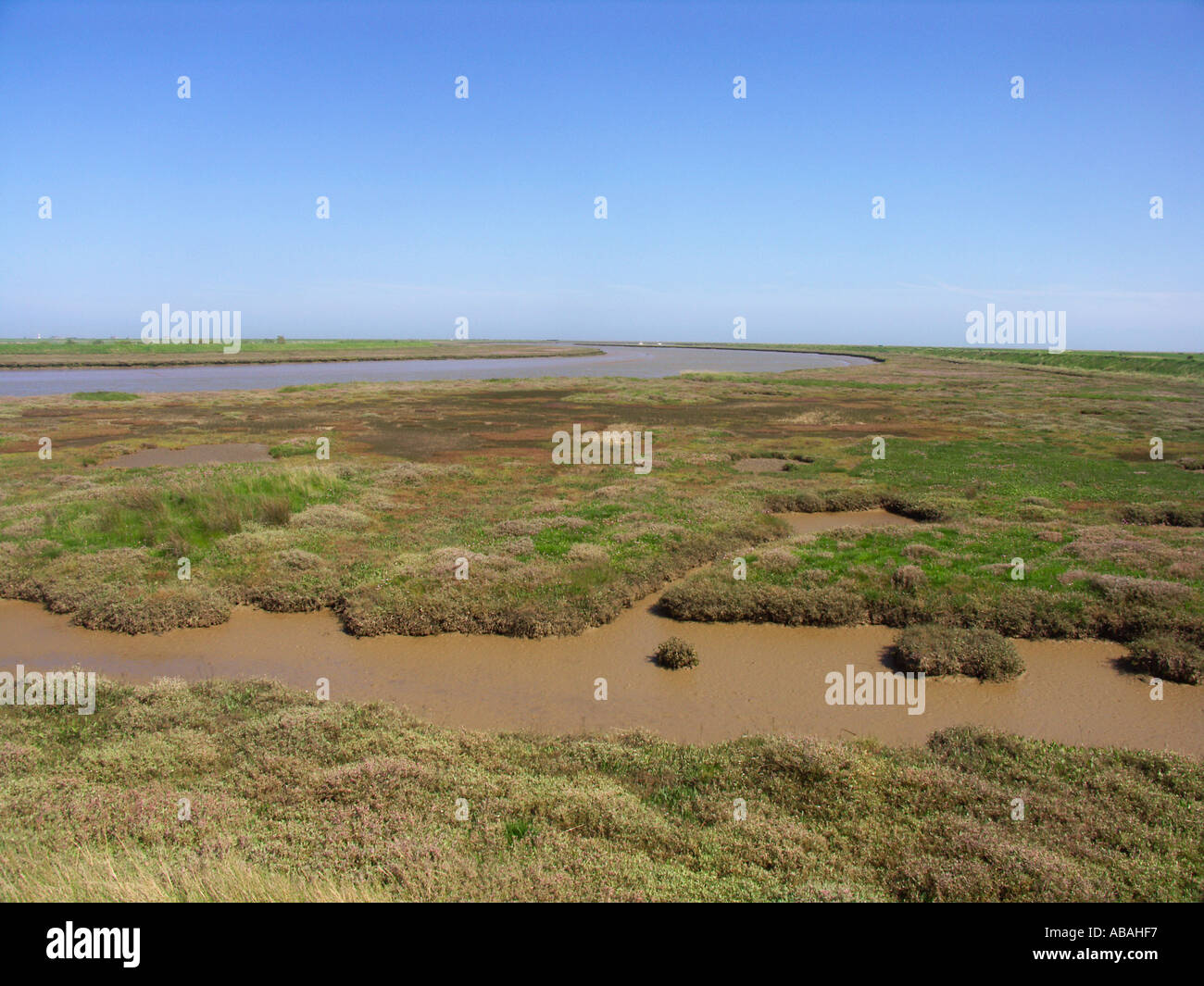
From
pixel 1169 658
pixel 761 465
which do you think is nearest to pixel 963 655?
pixel 1169 658

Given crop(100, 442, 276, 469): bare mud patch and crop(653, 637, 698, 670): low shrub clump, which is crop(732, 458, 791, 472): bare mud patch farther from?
crop(100, 442, 276, 469): bare mud patch

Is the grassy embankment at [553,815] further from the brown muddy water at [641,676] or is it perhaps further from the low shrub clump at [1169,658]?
the low shrub clump at [1169,658]

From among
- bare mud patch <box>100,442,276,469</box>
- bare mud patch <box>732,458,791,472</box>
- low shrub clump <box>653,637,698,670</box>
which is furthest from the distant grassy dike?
low shrub clump <box>653,637,698,670</box>

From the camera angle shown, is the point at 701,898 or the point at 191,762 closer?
the point at 701,898

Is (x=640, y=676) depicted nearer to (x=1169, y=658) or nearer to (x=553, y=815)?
(x=553, y=815)

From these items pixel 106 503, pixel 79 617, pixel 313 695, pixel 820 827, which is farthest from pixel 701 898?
pixel 106 503
